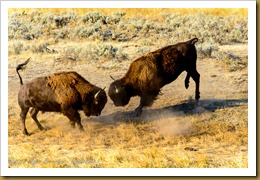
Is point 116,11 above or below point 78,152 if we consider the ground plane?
above

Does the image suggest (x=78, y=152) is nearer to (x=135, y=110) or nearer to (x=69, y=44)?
(x=135, y=110)

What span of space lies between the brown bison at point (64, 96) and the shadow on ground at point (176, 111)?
0.56 m

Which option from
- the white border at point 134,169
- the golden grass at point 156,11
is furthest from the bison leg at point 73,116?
the golden grass at point 156,11

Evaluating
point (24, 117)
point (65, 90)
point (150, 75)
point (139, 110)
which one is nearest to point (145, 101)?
point (139, 110)

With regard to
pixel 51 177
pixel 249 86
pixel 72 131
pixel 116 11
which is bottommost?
pixel 51 177

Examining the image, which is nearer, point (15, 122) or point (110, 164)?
point (110, 164)

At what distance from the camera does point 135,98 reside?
11.1m

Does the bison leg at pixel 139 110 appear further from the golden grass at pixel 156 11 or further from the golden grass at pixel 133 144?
the golden grass at pixel 156 11

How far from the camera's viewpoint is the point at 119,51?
11500 millimetres

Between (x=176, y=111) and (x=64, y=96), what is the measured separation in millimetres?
2346

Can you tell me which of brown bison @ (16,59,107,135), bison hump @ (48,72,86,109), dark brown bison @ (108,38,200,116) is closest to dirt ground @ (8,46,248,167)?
dark brown bison @ (108,38,200,116)

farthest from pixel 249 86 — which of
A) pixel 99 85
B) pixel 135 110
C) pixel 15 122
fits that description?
pixel 15 122

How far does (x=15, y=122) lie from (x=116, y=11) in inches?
119

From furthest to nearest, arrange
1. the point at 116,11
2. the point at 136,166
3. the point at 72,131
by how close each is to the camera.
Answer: the point at 116,11 < the point at 72,131 < the point at 136,166
